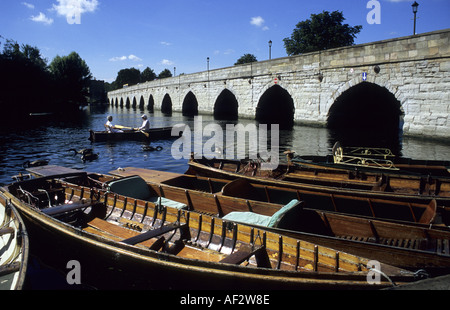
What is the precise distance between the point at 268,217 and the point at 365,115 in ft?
83.4

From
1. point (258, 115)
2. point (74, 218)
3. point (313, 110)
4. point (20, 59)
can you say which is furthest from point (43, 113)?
point (74, 218)

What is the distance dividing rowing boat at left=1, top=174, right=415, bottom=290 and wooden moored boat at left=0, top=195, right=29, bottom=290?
0.33 m

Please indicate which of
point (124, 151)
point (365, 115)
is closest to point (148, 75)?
point (365, 115)

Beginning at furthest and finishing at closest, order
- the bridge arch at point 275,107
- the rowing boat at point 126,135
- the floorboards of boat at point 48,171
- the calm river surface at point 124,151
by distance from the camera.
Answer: the bridge arch at point 275,107 → the rowing boat at point 126,135 → the calm river surface at point 124,151 → the floorboards of boat at point 48,171

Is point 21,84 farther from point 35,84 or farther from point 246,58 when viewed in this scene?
point 246,58

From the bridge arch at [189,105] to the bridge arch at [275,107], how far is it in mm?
17416

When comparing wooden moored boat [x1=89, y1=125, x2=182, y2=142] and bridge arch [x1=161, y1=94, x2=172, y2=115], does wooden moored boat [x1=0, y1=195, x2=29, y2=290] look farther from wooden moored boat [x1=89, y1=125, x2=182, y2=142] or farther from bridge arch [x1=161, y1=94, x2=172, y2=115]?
bridge arch [x1=161, y1=94, x2=172, y2=115]

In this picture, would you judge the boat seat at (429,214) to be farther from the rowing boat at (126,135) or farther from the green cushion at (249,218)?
the rowing boat at (126,135)

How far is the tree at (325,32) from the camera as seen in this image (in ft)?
165

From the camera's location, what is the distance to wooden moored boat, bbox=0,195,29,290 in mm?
4221

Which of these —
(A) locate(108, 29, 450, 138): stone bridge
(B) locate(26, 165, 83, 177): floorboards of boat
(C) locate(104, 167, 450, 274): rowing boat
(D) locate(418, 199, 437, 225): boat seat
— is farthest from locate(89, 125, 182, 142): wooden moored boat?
(D) locate(418, 199, 437, 225): boat seat

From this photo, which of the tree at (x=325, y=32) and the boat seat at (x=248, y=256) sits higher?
the tree at (x=325, y=32)

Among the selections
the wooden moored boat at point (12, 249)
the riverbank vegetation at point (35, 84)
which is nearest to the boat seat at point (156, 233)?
the wooden moored boat at point (12, 249)

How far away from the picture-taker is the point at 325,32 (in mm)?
50969
